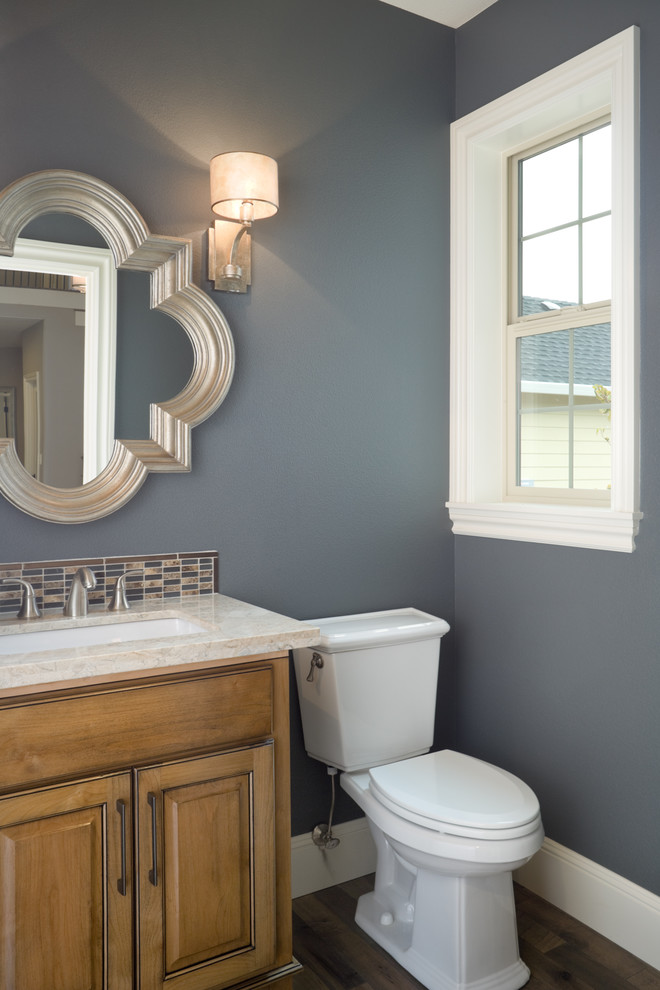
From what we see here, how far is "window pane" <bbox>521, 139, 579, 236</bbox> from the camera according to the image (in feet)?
8.00

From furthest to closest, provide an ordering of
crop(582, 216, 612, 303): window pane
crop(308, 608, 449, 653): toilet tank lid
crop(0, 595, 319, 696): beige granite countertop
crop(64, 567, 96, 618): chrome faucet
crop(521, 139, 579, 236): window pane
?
crop(521, 139, 579, 236): window pane, crop(582, 216, 612, 303): window pane, crop(308, 608, 449, 653): toilet tank lid, crop(64, 567, 96, 618): chrome faucet, crop(0, 595, 319, 696): beige granite countertop

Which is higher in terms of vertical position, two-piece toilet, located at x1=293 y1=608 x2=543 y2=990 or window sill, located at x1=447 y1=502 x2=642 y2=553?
window sill, located at x1=447 y1=502 x2=642 y2=553

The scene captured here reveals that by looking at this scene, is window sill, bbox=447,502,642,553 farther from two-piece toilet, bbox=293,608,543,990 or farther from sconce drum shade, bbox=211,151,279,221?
sconce drum shade, bbox=211,151,279,221

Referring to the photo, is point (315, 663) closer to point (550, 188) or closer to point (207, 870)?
point (207, 870)

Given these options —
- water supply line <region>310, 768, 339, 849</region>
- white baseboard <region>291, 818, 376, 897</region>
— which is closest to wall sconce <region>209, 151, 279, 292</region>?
water supply line <region>310, 768, 339, 849</region>

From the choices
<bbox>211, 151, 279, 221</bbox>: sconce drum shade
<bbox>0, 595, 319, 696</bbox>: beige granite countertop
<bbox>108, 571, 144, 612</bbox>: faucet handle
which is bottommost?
<bbox>0, 595, 319, 696</bbox>: beige granite countertop

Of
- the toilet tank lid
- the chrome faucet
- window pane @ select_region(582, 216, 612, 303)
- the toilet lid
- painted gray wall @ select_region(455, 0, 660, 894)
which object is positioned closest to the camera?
the toilet lid

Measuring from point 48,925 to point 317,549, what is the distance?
124 cm

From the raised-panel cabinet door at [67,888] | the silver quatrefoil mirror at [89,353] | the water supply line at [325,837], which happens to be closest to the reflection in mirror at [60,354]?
the silver quatrefoil mirror at [89,353]

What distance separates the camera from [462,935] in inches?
74.2

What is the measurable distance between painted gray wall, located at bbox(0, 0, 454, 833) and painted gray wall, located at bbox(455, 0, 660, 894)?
6.1 inches

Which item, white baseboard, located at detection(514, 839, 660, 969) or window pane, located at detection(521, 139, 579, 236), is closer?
white baseboard, located at detection(514, 839, 660, 969)

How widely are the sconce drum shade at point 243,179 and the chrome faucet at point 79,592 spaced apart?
3.42ft

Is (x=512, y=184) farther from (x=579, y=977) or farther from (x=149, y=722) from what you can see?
(x=579, y=977)
